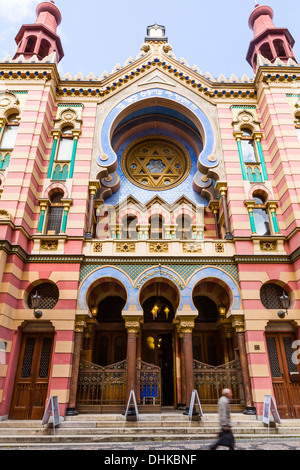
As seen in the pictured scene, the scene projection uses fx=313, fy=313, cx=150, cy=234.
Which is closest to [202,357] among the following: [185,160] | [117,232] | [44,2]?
[117,232]

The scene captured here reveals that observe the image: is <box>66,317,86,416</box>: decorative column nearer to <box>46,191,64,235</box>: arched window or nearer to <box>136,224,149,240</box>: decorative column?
<box>46,191,64,235</box>: arched window

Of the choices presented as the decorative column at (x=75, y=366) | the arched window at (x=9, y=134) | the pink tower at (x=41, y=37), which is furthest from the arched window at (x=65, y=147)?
the decorative column at (x=75, y=366)

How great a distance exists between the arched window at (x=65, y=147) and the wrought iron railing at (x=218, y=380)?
12.0 metres

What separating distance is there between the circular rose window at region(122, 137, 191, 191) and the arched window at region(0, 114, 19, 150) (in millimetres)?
6160

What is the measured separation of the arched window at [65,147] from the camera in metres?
16.8

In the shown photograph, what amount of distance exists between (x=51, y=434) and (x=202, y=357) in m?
8.34

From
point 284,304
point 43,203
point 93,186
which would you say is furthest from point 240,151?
point 43,203

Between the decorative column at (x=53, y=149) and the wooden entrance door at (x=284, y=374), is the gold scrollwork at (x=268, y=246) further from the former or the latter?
the decorative column at (x=53, y=149)

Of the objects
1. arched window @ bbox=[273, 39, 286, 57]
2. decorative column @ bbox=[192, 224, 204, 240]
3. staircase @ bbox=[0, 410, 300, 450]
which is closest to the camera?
staircase @ bbox=[0, 410, 300, 450]

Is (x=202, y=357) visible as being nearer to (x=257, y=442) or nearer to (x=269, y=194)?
(x=257, y=442)

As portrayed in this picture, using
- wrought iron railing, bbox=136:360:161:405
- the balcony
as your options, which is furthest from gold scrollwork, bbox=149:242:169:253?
wrought iron railing, bbox=136:360:161:405

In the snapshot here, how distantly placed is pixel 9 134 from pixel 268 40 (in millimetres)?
17479

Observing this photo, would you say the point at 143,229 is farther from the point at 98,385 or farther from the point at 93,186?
the point at 98,385

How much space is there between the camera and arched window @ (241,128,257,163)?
1698 centimetres
